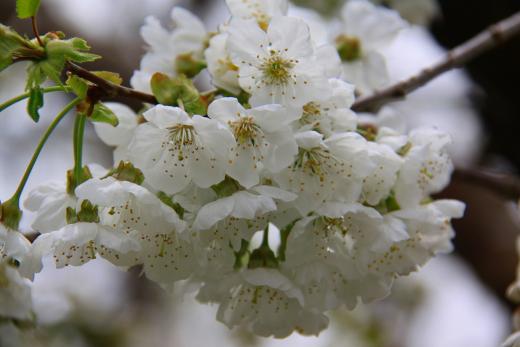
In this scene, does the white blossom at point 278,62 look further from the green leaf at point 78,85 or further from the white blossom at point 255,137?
the green leaf at point 78,85

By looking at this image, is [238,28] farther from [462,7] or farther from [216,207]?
[462,7]

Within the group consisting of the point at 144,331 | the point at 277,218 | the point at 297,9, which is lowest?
the point at 144,331

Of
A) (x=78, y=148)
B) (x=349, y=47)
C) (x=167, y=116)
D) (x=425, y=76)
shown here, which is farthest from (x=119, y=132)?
(x=425, y=76)

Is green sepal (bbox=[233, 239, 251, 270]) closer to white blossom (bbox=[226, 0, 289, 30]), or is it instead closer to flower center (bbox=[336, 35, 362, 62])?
white blossom (bbox=[226, 0, 289, 30])

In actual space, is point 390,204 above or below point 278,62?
below

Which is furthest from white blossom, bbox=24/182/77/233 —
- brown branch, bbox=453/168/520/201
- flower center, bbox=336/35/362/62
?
brown branch, bbox=453/168/520/201

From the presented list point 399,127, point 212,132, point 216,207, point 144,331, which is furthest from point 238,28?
point 144,331

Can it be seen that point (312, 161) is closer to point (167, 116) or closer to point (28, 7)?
point (167, 116)
